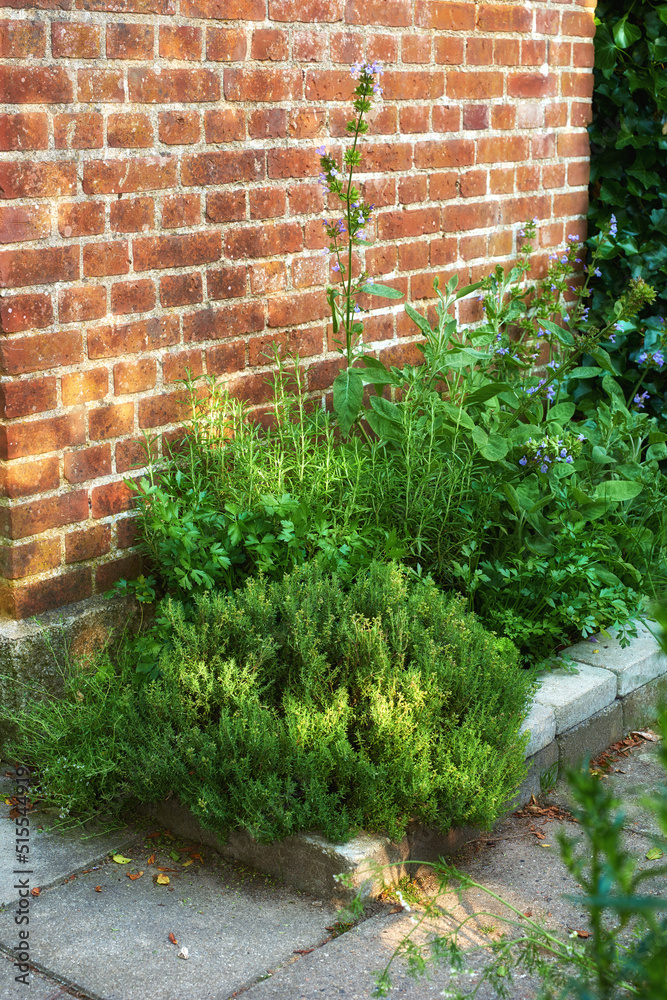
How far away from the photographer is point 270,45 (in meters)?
3.07

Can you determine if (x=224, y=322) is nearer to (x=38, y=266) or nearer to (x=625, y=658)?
(x=38, y=266)

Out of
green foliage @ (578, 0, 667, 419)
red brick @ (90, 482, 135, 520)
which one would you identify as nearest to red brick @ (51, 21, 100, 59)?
red brick @ (90, 482, 135, 520)

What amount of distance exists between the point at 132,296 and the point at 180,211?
0.96ft

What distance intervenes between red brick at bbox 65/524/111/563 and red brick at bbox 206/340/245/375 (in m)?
0.59

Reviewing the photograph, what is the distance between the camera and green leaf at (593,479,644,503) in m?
3.16

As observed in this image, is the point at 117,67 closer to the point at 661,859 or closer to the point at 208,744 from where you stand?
the point at 208,744

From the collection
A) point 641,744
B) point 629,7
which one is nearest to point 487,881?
point 641,744

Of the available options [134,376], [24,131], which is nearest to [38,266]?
[24,131]

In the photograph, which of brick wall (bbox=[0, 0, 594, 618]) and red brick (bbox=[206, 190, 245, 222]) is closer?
brick wall (bbox=[0, 0, 594, 618])

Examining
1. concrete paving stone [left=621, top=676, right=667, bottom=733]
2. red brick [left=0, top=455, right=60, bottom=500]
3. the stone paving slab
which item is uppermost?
red brick [left=0, top=455, right=60, bottom=500]

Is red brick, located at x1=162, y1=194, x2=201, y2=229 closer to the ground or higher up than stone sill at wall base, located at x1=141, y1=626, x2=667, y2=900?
higher up

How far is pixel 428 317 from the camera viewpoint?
151 inches

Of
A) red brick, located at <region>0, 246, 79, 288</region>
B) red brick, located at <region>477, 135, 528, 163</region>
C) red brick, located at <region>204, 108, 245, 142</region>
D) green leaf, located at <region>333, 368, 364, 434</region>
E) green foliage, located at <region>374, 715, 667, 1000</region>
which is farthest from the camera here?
red brick, located at <region>477, 135, 528, 163</region>

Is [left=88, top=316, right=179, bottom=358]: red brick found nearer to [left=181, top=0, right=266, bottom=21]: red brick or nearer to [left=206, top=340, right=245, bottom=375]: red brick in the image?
[left=206, top=340, right=245, bottom=375]: red brick
